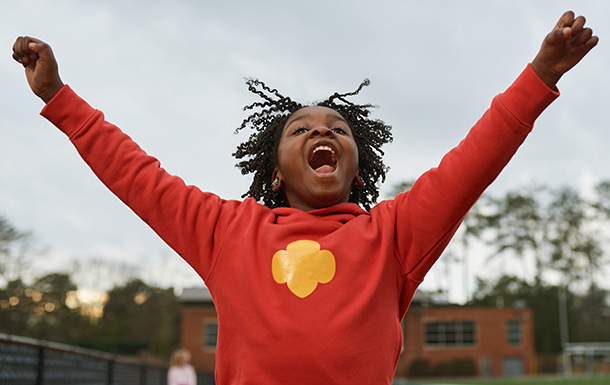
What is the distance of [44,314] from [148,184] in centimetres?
4625

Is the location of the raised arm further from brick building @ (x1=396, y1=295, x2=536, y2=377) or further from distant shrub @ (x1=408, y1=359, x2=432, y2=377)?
brick building @ (x1=396, y1=295, x2=536, y2=377)

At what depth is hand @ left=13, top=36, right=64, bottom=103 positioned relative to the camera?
1939 mm

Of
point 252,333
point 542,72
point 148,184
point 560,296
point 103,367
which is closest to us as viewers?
point 542,72

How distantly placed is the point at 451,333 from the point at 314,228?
46256 mm

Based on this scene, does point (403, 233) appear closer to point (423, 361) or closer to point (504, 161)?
point (504, 161)

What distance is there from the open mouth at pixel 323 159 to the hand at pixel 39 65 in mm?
880

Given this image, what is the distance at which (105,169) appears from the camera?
198cm

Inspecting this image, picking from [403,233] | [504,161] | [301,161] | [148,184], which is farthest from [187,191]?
[504,161]

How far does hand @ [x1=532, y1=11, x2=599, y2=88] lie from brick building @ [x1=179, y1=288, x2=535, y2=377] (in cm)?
4334

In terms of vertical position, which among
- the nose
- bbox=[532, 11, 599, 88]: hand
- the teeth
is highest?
bbox=[532, 11, 599, 88]: hand

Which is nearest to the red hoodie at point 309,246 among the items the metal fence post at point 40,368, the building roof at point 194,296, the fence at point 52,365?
the fence at point 52,365

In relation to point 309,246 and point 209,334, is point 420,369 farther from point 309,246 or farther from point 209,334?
point 309,246

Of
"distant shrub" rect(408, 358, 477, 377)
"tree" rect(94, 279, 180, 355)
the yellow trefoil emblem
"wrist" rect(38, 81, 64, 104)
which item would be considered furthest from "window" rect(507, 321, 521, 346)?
"wrist" rect(38, 81, 64, 104)

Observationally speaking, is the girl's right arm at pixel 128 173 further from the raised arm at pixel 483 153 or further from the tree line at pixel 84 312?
the tree line at pixel 84 312
